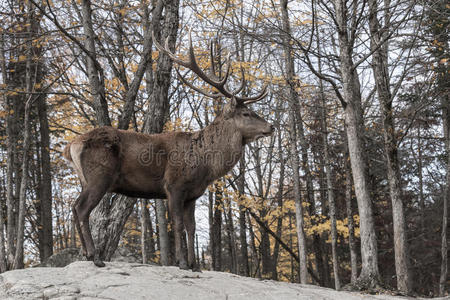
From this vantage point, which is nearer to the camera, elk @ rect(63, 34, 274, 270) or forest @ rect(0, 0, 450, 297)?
elk @ rect(63, 34, 274, 270)

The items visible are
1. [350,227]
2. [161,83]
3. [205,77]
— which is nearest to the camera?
[205,77]

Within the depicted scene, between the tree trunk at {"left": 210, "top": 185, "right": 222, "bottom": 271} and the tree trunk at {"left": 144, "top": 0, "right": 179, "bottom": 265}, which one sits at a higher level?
the tree trunk at {"left": 144, "top": 0, "right": 179, "bottom": 265}

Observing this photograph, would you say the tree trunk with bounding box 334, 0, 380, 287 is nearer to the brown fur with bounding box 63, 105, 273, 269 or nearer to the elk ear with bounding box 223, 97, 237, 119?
the brown fur with bounding box 63, 105, 273, 269

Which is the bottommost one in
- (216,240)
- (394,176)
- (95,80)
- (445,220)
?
(216,240)

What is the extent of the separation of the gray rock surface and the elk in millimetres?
345

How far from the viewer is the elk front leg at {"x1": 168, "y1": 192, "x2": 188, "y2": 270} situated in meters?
5.37

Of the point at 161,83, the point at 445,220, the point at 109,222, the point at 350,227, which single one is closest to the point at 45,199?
the point at 109,222

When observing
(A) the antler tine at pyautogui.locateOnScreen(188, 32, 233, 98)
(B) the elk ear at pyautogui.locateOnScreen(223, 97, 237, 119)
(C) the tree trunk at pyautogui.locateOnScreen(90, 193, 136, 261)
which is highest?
(A) the antler tine at pyautogui.locateOnScreen(188, 32, 233, 98)

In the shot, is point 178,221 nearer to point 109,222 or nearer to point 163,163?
point 163,163

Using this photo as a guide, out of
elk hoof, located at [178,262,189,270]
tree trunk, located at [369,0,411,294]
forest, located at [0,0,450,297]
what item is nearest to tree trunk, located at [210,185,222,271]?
forest, located at [0,0,450,297]

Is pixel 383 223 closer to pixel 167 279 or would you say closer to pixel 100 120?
pixel 100 120

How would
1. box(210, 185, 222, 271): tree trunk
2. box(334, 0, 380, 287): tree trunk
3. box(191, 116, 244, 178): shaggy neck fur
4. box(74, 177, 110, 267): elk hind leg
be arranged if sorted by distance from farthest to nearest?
box(210, 185, 222, 271): tree trunk, box(334, 0, 380, 287): tree trunk, box(191, 116, 244, 178): shaggy neck fur, box(74, 177, 110, 267): elk hind leg

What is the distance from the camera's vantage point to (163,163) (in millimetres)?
5543

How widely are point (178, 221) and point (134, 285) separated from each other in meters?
1.26
